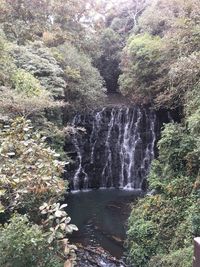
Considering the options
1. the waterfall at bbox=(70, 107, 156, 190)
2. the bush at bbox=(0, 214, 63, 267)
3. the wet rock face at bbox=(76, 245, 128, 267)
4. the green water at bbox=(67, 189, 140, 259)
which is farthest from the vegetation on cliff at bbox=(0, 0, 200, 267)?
the green water at bbox=(67, 189, 140, 259)

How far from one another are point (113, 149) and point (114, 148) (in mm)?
73

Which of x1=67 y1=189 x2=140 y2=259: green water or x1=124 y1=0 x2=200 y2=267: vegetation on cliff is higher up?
x1=124 y1=0 x2=200 y2=267: vegetation on cliff

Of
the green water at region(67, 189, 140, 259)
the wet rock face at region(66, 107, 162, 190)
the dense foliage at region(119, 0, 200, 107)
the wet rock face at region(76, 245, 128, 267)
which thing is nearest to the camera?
the wet rock face at region(76, 245, 128, 267)

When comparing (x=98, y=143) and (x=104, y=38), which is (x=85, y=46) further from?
(x=98, y=143)

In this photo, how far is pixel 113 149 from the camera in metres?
18.0

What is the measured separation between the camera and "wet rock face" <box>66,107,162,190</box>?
57.3 feet

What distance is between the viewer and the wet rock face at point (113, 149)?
17453 mm

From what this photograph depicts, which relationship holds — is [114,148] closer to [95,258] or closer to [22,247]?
[95,258]

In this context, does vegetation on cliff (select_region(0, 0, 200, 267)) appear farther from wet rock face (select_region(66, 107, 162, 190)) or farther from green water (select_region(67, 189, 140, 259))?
green water (select_region(67, 189, 140, 259))

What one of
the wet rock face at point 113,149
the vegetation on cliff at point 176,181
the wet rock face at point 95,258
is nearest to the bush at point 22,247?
the vegetation on cliff at point 176,181

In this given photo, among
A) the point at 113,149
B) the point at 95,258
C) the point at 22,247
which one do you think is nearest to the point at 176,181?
the point at 95,258

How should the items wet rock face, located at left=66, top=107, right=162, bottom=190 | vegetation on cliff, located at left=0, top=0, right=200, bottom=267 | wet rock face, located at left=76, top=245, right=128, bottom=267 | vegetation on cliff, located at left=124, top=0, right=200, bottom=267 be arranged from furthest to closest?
wet rock face, located at left=66, top=107, right=162, bottom=190
wet rock face, located at left=76, top=245, right=128, bottom=267
vegetation on cliff, located at left=124, top=0, right=200, bottom=267
vegetation on cliff, located at left=0, top=0, right=200, bottom=267

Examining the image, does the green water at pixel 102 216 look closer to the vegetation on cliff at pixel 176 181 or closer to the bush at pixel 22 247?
the vegetation on cliff at pixel 176 181

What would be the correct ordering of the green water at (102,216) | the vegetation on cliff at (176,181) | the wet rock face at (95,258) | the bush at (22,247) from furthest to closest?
1. the green water at (102,216)
2. the wet rock face at (95,258)
3. the vegetation on cliff at (176,181)
4. the bush at (22,247)
